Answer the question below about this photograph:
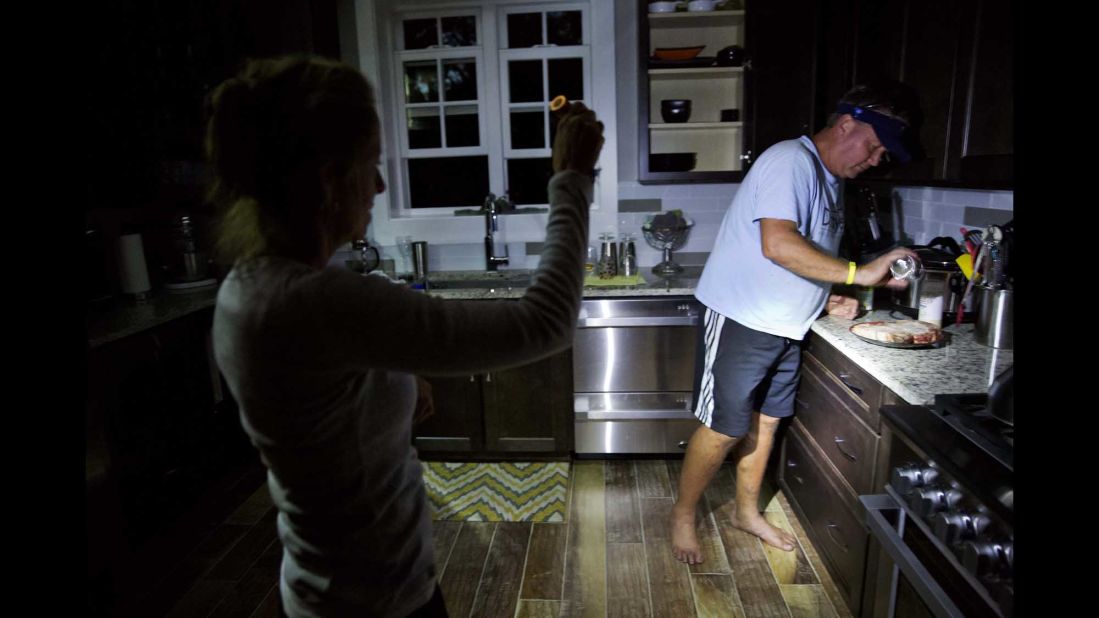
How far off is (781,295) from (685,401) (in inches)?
40.1

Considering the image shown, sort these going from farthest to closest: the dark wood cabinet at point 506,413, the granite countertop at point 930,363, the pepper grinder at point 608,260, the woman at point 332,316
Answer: the pepper grinder at point 608,260 < the dark wood cabinet at point 506,413 < the granite countertop at point 930,363 < the woman at point 332,316

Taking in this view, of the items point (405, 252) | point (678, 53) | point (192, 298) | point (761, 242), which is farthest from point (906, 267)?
point (192, 298)

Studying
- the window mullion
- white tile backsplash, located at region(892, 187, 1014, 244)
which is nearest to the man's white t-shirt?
white tile backsplash, located at region(892, 187, 1014, 244)

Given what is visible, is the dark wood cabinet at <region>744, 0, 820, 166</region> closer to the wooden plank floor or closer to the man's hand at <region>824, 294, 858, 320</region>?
the man's hand at <region>824, 294, 858, 320</region>

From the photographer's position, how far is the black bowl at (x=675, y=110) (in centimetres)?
319

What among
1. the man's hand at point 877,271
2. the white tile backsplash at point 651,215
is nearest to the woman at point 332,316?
the man's hand at point 877,271

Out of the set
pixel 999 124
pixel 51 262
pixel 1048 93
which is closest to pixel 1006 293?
pixel 999 124

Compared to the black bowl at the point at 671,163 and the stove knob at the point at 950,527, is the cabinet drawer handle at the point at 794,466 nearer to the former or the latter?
the stove knob at the point at 950,527

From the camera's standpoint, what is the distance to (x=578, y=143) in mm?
819

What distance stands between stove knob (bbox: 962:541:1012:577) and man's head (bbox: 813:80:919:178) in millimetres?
1318

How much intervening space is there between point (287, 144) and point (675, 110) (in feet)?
9.10

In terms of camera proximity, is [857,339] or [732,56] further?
[732,56]

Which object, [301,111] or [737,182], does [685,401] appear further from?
[301,111]

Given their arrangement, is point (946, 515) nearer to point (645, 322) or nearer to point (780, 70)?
point (645, 322)
